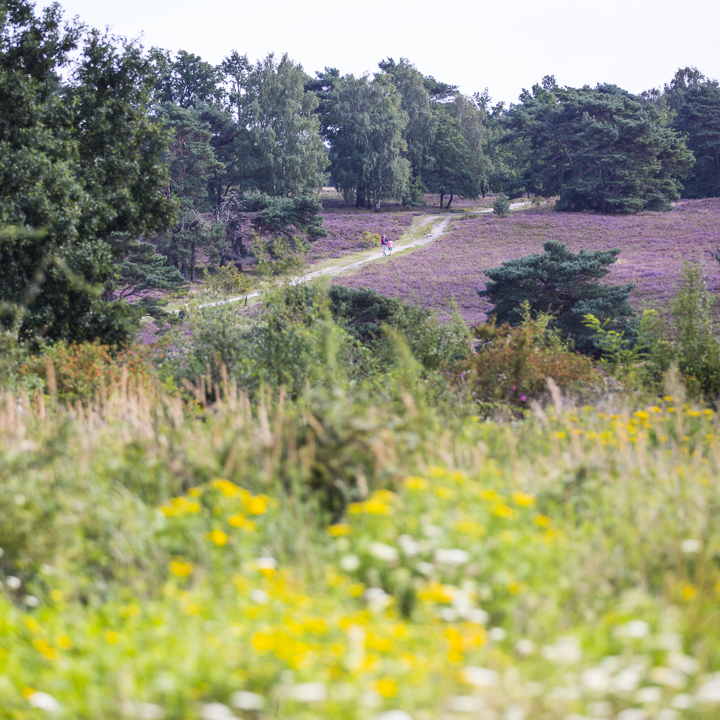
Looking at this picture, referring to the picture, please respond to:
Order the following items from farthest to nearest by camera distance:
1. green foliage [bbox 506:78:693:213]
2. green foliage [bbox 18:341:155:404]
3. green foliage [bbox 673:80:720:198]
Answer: green foliage [bbox 673:80:720:198] → green foliage [bbox 506:78:693:213] → green foliage [bbox 18:341:155:404]

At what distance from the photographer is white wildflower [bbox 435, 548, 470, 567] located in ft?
7.98

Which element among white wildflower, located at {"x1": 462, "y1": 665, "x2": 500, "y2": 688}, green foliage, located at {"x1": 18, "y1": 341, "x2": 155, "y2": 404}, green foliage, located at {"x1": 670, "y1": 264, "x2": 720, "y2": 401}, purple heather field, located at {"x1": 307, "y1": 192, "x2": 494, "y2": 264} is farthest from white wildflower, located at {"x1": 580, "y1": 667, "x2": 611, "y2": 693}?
purple heather field, located at {"x1": 307, "y1": 192, "x2": 494, "y2": 264}

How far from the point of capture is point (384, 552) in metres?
2.46

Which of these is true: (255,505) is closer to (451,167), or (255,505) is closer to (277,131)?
(277,131)

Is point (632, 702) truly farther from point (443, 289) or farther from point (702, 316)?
point (443, 289)

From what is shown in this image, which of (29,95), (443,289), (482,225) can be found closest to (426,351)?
(29,95)

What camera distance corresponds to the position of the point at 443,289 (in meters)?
29.0

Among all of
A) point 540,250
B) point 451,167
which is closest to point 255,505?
point 540,250

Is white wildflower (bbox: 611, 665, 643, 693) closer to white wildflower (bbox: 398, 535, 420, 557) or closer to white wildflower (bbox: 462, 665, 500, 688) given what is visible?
white wildflower (bbox: 462, 665, 500, 688)

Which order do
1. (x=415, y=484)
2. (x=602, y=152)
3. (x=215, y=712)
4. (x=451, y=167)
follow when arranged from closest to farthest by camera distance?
(x=215, y=712) → (x=415, y=484) → (x=602, y=152) → (x=451, y=167)

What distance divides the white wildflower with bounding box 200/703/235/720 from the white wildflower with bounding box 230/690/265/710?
0.11 ft

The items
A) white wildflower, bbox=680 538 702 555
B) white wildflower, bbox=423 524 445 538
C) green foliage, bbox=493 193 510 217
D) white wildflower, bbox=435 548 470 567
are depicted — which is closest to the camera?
white wildflower, bbox=435 548 470 567

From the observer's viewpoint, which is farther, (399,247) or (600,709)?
(399,247)

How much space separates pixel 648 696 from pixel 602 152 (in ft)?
167
